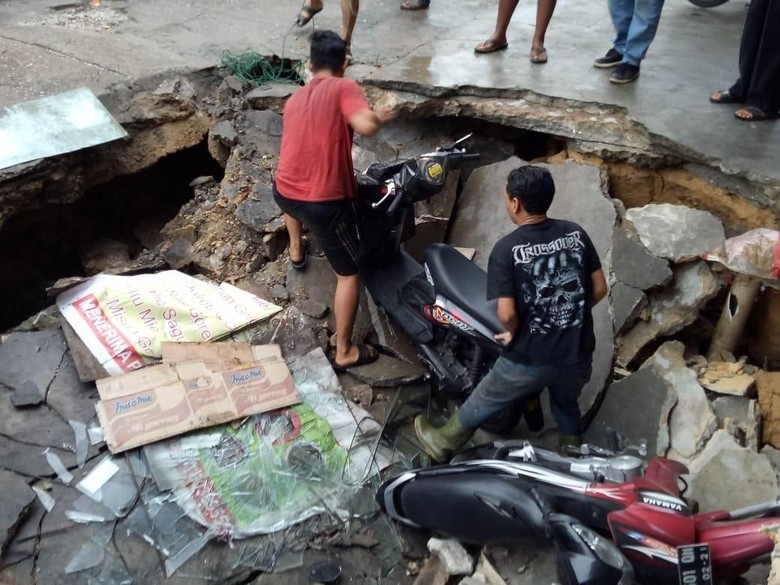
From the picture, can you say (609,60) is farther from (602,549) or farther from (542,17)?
(602,549)

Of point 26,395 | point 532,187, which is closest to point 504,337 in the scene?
point 532,187

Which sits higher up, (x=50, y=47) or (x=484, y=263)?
(x=50, y=47)

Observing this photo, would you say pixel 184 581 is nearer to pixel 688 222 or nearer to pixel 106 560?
pixel 106 560

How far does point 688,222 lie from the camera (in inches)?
151

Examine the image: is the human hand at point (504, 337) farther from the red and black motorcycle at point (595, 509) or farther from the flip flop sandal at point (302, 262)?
the flip flop sandal at point (302, 262)

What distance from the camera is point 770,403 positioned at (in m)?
3.46

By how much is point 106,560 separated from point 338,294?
1.58 metres

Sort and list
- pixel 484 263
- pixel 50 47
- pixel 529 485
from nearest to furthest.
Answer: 1. pixel 529 485
2. pixel 484 263
3. pixel 50 47

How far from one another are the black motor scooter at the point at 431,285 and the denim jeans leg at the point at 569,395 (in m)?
0.14

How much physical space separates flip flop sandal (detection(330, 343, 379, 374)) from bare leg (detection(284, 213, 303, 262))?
25.6 inches

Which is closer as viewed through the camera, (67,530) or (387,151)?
(67,530)

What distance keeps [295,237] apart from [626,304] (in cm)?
188

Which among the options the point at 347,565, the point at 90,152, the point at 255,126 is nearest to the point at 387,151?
the point at 255,126

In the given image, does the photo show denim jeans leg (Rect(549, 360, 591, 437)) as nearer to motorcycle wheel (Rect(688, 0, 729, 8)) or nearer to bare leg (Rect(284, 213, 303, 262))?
bare leg (Rect(284, 213, 303, 262))
